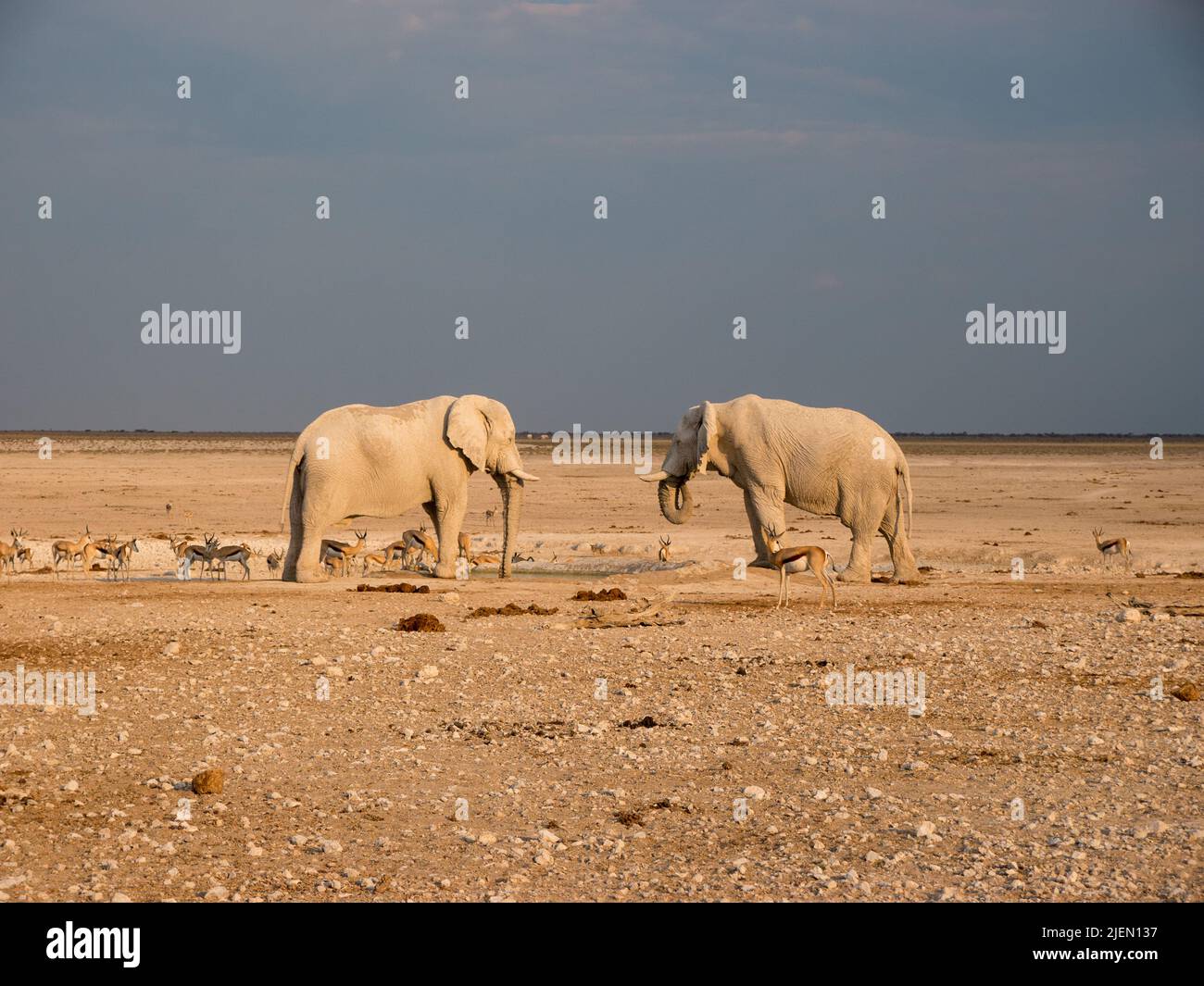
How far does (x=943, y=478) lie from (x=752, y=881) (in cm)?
5361

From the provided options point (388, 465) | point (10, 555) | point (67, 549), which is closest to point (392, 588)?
point (388, 465)

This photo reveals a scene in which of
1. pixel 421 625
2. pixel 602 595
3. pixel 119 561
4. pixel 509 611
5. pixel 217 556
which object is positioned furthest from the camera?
pixel 119 561

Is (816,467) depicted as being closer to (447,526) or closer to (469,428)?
(469,428)

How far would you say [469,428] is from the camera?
70.2 ft

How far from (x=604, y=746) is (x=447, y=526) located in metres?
11.9

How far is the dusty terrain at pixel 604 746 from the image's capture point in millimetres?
7301

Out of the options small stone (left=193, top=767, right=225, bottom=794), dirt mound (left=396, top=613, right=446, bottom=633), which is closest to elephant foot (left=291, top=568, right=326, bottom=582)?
dirt mound (left=396, top=613, right=446, bottom=633)

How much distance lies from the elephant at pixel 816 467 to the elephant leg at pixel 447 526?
13.0 feet

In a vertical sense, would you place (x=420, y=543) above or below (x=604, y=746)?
above

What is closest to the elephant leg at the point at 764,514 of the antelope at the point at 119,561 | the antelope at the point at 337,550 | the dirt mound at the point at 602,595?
the dirt mound at the point at 602,595

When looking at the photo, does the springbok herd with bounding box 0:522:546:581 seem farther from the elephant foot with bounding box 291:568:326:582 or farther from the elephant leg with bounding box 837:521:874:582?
the elephant leg with bounding box 837:521:874:582

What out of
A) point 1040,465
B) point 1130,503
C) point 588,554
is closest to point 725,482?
point 1130,503

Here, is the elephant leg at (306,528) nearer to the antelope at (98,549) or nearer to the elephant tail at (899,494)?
the antelope at (98,549)
